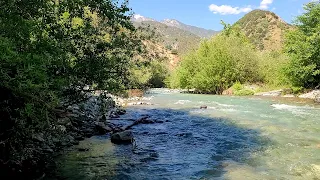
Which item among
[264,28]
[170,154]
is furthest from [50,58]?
[264,28]

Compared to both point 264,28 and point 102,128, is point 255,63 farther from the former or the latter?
point 264,28

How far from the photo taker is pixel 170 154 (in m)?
11.7

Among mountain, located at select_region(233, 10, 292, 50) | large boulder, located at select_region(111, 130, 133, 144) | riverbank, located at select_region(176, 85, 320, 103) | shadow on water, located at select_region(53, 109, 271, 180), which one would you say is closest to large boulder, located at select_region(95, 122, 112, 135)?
shadow on water, located at select_region(53, 109, 271, 180)

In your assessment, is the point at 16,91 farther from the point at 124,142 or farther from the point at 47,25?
the point at 124,142

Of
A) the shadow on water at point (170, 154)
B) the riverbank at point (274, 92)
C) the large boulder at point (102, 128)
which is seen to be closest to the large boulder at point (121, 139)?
the shadow on water at point (170, 154)

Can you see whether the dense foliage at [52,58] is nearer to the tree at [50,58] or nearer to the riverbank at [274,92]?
the tree at [50,58]

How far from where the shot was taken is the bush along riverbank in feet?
26.2

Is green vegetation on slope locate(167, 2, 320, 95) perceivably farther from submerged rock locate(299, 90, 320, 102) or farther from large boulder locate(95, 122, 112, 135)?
large boulder locate(95, 122, 112, 135)

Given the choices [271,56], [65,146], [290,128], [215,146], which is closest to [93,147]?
[65,146]

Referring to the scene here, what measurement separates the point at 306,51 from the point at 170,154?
111 ft

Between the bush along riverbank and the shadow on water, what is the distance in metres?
0.68

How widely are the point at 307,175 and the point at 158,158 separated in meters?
4.77

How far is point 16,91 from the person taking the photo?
17.2 ft

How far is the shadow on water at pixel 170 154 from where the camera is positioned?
30.3 feet
